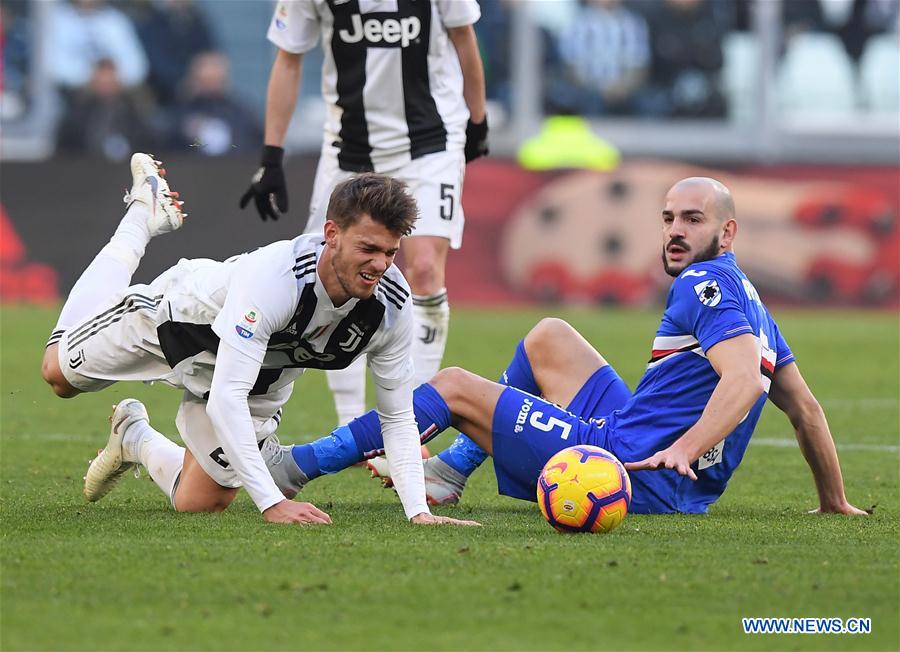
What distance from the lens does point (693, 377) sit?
5469mm

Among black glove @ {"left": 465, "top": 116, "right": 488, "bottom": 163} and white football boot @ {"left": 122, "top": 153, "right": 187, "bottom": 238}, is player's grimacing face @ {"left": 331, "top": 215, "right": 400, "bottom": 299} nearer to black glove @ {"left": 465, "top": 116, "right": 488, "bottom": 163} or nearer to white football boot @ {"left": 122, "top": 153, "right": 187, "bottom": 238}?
white football boot @ {"left": 122, "top": 153, "right": 187, "bottom": 238}

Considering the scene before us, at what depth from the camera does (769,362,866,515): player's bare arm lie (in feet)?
18.7

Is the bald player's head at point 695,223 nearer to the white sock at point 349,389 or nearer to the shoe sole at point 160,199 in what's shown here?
the white sock at point 349,389

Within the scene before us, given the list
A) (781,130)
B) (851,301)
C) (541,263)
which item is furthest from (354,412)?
(781,130)

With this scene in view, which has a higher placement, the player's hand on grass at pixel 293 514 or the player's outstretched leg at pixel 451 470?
the player's hand on grass at pixel 293 514

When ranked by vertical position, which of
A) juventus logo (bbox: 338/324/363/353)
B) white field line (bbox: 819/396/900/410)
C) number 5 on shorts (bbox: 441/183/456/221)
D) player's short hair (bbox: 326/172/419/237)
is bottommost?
white field line (bbox: 819/396/900/410)

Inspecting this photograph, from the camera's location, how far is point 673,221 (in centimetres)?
550

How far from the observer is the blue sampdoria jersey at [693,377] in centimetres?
530

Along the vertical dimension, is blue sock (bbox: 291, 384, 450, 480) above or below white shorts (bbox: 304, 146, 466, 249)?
below

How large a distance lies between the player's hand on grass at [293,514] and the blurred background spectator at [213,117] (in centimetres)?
1363

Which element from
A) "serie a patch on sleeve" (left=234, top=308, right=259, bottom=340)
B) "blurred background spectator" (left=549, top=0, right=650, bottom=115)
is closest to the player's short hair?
"serie a patch on sleeve" (left=234, top=308, right=259, bottom=340)

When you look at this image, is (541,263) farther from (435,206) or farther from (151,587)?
(151,587)

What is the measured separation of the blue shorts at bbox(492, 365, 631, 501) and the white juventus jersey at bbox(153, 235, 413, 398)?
0.46 m

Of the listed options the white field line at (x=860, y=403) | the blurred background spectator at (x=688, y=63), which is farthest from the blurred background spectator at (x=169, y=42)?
the white field line at (x=860, y=403)
